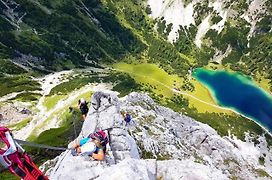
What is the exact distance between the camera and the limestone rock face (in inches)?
1564

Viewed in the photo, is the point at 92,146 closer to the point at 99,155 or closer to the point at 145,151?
the point at 99,155

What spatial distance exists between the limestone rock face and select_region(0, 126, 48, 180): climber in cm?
850

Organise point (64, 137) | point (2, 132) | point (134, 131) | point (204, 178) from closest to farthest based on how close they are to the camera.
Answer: point (2, 132)
point (204, 178)
point (134, 131)
point (64, 137)

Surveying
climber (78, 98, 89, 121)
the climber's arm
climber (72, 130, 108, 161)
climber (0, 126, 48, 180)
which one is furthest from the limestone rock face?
climber (0, 126, 48, 180)

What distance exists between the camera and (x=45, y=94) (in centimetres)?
19775

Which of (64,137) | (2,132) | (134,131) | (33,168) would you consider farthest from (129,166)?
(64,137)

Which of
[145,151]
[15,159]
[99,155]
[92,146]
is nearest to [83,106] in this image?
[145,151]

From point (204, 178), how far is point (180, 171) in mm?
2662

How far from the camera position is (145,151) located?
61.2 metres

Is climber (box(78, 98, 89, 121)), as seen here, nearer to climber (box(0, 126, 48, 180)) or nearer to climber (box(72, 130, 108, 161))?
climber (box(72, 130, 108, 161))

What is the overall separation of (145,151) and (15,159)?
118 ft

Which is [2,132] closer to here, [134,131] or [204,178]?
[204,178]

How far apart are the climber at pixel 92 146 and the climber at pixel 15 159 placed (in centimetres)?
677

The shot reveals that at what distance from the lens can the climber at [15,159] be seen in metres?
25.0
